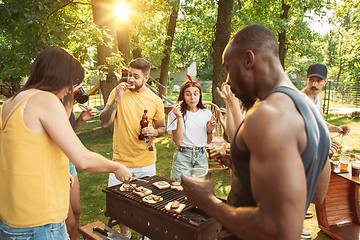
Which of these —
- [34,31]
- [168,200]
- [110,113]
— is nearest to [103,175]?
[110,113]

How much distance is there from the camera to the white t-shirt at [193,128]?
3807mm

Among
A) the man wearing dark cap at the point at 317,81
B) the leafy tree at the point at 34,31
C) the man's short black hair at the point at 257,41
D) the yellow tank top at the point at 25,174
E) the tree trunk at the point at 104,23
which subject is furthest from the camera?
the tree trunk at the point at 104,23

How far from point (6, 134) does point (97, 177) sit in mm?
4995

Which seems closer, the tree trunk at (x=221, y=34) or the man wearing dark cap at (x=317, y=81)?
the man wearing dark cap at (x=317, y=81)

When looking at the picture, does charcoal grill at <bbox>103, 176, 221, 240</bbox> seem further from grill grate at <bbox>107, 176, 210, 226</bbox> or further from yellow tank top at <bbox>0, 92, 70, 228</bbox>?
yellow tank top at <bbox>0, 92, 70, 228</bbox>

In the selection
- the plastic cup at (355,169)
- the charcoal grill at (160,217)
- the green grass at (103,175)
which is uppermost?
the plastic cup at (355,169)

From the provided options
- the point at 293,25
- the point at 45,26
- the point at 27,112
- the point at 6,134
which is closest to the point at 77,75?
the point at 27,112

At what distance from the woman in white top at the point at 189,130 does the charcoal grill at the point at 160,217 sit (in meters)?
0.87

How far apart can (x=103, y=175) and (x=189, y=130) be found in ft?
12.3

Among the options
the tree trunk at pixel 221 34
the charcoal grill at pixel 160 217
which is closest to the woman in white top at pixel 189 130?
the charcoal grill at pixel 160 217

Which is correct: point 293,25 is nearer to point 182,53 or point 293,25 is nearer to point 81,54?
point 81,54

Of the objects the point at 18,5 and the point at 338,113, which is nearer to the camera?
the point at 18,5

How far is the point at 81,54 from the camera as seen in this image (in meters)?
7.25

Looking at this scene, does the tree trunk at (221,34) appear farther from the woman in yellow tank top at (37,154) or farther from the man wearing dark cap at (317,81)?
the woman in yellow tank top at (37,154)
